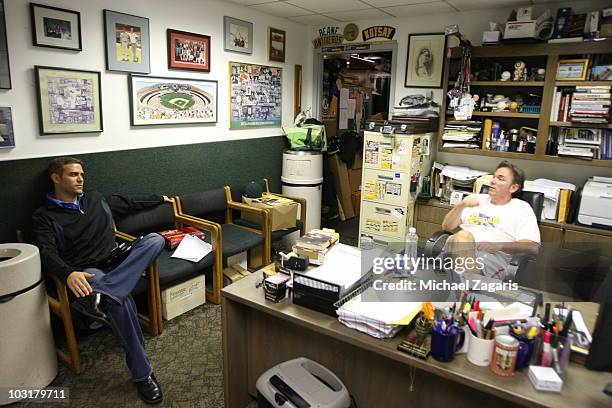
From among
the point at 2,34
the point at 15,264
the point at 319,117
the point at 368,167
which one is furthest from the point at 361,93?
the point at 15,264

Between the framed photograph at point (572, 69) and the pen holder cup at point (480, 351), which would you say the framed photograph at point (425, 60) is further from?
the pen holder cup at point (480, 351)

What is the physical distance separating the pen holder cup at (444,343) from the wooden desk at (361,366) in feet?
0.08

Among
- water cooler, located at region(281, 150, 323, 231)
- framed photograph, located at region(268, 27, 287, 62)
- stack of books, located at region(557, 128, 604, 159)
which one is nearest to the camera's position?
stack of books, located at region(557, 128, 604, 159)

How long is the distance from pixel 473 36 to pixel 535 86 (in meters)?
0.76

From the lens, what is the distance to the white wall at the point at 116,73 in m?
2.60

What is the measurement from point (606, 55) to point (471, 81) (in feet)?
3.30

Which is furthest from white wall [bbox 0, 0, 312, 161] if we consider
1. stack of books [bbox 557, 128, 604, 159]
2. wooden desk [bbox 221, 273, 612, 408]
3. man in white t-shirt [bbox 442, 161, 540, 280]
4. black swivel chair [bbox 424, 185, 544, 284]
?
stack of books [bbox 557, 128, 604, 159]

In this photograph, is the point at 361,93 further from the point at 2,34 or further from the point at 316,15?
the point at 2,34

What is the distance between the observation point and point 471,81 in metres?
3.82

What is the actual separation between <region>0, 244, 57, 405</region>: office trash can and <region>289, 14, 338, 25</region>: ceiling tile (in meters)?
3.45

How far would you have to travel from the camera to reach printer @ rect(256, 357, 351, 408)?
1609mm

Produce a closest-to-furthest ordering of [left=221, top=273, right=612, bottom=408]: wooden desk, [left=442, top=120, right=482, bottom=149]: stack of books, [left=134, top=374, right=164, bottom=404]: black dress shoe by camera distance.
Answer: [left=221, top=273, right=612, bottom=408]: wooden desk → [left=134, top=374, right=164, bottom=404]: black dress shoe → [left=442, top=120, right=482, bottom=149]: stack of books

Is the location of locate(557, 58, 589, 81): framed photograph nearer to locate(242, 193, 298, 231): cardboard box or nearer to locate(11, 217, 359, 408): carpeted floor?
locate(242, 193, 298, 231): cardboard box

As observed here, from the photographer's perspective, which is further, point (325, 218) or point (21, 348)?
point (325, 218)
